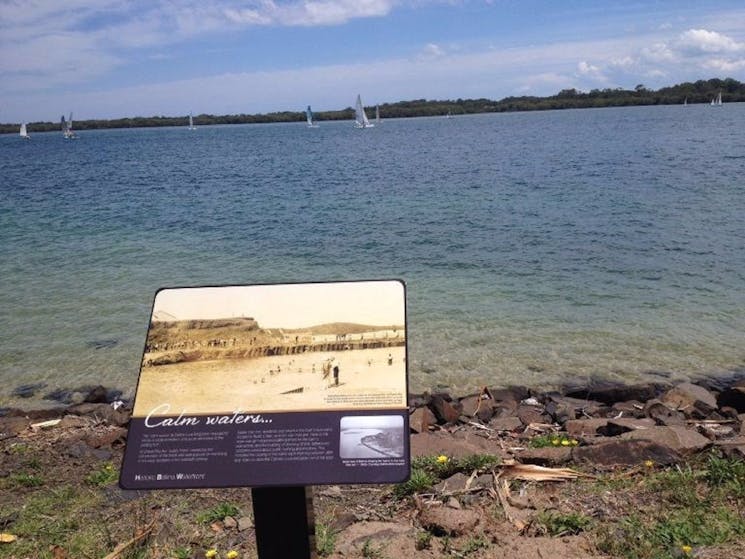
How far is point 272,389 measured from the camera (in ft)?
8.91

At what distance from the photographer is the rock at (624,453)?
15.4ft

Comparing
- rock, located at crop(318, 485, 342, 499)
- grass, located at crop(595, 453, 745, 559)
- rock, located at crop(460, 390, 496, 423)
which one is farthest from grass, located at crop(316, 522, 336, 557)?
rock, located at crop(460, 390, 496, 423)

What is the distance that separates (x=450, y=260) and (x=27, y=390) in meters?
9.16

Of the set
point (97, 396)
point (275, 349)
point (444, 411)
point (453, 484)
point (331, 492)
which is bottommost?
point (97, 396)

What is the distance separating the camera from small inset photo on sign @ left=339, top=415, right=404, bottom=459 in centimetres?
254

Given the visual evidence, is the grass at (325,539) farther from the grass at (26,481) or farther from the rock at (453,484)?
the grass at (26,481)

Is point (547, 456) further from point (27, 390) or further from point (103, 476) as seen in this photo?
point (27, 390)

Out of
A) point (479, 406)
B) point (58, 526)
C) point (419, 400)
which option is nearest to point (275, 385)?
point (58, 526)

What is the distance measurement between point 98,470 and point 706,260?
42.4 ft

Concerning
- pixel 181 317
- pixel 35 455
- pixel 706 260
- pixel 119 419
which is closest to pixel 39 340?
pixel 119 419

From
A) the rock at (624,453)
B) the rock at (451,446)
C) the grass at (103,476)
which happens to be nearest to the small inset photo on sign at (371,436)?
the rock at (451,446)

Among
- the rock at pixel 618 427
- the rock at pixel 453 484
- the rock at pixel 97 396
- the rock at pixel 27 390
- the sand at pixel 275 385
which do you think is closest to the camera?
the sand at pixel 275 385

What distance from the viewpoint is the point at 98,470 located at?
5484 millimetres

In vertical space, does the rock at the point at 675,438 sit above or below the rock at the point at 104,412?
above
